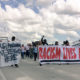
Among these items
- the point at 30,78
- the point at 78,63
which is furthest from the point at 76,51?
the point at 30,78

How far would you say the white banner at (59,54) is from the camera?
615 inches

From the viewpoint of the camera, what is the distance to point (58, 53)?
1583 cm

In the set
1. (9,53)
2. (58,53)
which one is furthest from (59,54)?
(9,53)

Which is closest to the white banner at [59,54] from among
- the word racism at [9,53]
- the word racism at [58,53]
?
the word racism at [58,53]

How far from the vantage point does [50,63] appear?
52.4ft

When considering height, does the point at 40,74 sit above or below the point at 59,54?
below

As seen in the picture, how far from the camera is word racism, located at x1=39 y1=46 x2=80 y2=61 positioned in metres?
15.6

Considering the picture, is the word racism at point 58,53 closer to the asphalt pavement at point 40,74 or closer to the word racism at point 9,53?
the word racism at point 9,53

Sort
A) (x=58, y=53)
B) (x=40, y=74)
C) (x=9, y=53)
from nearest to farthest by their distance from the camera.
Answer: (x=40, y=74), (x=9, y=53), (x=58, y=53)

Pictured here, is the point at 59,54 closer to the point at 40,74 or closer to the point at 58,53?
the point at 58,53

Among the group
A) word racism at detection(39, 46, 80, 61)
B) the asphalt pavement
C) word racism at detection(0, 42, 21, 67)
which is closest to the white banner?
word racism at detection(39, 46, 80, 61)

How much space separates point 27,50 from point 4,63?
13.7 m

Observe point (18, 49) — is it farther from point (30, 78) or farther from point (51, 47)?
point (30, 78)

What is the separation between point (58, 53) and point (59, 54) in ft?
0.36
